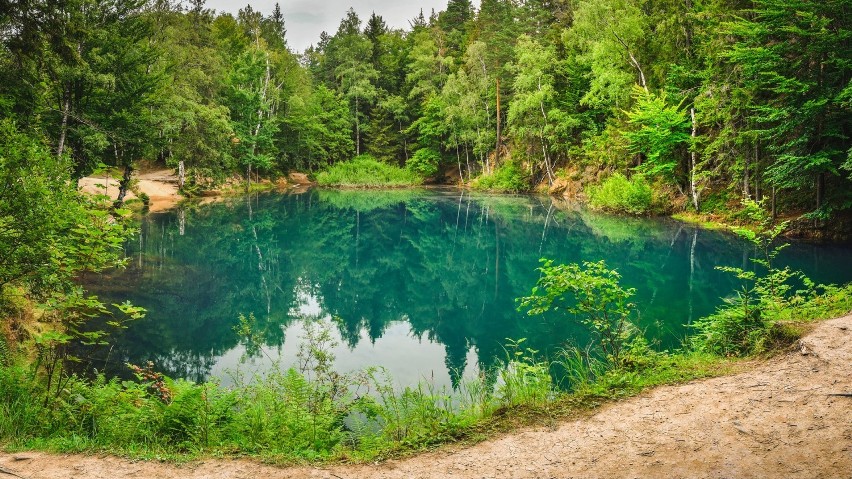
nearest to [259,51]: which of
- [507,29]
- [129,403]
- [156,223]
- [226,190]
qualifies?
[226,190]

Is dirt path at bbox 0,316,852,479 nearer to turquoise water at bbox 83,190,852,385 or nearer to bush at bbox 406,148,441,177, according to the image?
turquoise water at bbox 83,190,852,385

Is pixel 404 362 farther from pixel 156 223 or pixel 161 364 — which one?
pixel 156 223

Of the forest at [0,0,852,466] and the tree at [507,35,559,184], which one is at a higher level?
the tree at [507,35,559,184]

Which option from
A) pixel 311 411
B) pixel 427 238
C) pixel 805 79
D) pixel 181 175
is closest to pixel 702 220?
pixel 805 79

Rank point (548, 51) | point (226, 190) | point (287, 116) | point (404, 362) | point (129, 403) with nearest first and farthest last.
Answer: point (129, 403) → point (404, 362) → point (548, 51) → point (226, 190) → point (287, 116)

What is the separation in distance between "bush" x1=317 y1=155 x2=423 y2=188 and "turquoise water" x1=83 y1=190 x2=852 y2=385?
27643 mm

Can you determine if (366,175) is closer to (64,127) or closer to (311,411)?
(64,127)

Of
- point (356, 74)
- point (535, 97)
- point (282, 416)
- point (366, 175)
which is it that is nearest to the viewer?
point (282, 416)

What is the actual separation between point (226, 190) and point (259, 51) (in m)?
14.4

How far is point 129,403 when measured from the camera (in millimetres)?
5883

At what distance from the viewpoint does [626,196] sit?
2775 cm

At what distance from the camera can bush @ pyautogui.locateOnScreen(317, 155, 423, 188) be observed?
2259 inches

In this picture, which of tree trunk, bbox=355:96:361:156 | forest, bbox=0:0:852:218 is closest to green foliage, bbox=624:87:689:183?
forest, bbox=0:0:852:218

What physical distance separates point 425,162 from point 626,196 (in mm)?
32896
